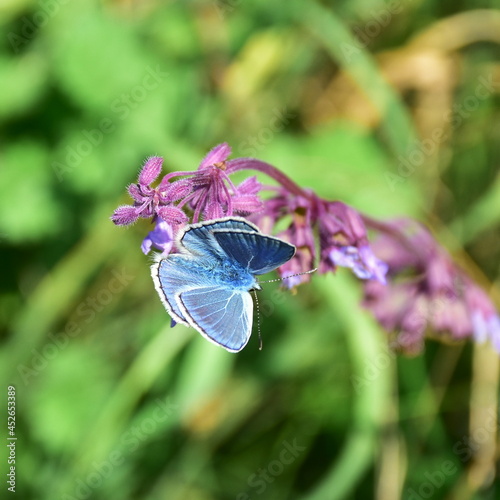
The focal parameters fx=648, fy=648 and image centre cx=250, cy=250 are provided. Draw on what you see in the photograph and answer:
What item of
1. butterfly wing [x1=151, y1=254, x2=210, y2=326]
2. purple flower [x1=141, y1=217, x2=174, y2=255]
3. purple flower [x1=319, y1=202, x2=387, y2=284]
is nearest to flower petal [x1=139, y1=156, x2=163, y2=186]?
purple flower [x1=141, y1=217, x2=174, y2=255]

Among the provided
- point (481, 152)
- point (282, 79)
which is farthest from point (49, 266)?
point (481, 152)

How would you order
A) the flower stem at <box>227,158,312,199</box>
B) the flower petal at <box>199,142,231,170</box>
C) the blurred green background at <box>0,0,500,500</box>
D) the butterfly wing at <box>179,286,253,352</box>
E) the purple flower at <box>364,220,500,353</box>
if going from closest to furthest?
the butterfly wing at <box>179,286,253,352</box>, the flower petal at <box>199,142,231,170</box>, the flower stem at <box>227,158,312,199</box>, the purple flower at <box>364,220,500,353</box>, the blurred green background at <box>0,0,500,500</box>

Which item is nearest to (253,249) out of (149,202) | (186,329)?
(149,202)

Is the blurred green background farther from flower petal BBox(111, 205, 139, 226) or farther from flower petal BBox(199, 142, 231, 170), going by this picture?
flower petal BBox(111, 205, 139, 226)

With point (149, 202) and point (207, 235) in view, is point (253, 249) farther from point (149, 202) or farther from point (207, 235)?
point (149, 202)

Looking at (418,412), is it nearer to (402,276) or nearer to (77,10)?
(402,276)

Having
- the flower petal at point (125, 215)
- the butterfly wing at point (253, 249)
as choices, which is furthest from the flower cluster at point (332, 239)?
the butterfly wing at point (253, 249)
